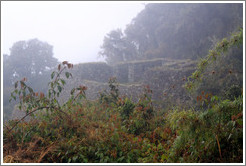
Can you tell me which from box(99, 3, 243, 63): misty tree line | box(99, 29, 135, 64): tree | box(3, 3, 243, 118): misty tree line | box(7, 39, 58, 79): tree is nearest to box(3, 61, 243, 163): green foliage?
box(3, 3, 243, 118): misty tree line

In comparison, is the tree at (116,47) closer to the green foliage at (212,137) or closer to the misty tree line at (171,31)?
the misty tree line at (171,31)

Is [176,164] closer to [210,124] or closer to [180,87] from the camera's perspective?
[210,124]

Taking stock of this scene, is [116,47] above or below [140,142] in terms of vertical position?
above

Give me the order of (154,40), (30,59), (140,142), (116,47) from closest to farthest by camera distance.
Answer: (140,142), (30,59), (116,47), (154,40)

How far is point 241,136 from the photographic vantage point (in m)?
2.15

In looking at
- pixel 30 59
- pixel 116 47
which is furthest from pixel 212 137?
pixel 116 47

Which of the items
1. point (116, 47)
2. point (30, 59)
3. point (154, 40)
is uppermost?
point (154, 40)

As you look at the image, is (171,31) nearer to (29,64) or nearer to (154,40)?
(154,40)

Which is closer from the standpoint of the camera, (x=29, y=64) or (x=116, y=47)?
(x=29, y=64)

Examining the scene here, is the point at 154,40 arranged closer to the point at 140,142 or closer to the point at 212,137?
the point at 140,142

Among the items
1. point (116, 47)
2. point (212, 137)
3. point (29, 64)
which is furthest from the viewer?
point (116, 47)

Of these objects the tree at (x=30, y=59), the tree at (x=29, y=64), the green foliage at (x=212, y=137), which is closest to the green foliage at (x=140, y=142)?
the green foliage at (x=212, y=137)

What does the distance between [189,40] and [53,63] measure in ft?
48.3

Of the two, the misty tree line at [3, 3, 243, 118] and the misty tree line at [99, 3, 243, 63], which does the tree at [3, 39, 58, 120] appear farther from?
the misty tree line at [99, 3, 243, 63]
